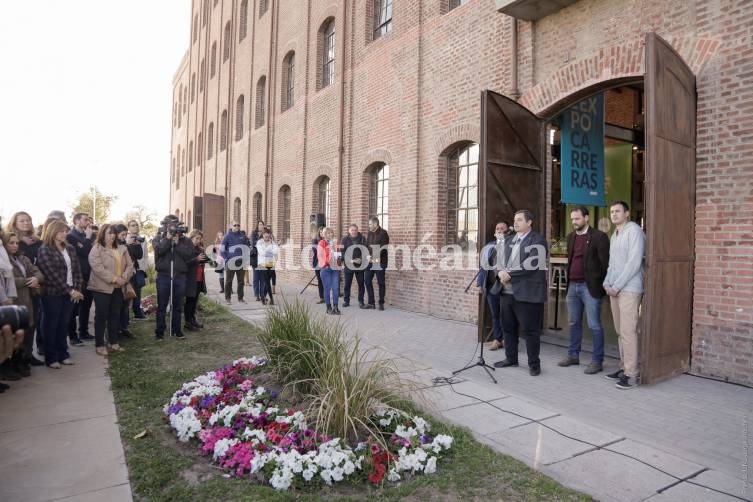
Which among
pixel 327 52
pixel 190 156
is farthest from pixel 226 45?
pixel 327 52

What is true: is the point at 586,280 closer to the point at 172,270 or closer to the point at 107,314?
the point at 172,270

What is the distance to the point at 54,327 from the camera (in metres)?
6.21

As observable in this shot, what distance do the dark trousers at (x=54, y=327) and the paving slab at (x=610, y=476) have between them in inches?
232

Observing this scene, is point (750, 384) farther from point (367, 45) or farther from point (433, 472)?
point (367, 45)

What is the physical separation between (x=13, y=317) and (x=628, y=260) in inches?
219

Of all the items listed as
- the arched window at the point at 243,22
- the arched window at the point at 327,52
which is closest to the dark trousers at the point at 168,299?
the arched window at the point at 327,52

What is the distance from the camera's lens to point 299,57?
16250 millimetres

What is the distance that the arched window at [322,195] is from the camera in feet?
49.5

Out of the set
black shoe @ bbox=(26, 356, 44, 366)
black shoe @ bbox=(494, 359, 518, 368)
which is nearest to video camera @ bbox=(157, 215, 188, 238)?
black shoe @ bbox=(26, 356, 44, 366)

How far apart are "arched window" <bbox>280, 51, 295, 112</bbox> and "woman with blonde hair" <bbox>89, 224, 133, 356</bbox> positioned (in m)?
11.6

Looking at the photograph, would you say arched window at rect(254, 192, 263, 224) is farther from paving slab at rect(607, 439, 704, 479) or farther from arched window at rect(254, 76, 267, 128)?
paving slab at rect(607, 439, 704, 479)

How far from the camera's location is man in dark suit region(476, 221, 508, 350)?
6.68 m

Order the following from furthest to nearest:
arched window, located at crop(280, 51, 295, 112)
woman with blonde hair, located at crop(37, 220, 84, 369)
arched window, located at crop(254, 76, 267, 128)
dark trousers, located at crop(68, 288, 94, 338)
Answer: arched window, located at crop(254, 76, 267, 128), arched window, located at crop(280, 51, 295, 112), dark trousers, located at crop(68, 288, 94, 338), woman with blonde hair, located at crop(37, 220, 84, 369)

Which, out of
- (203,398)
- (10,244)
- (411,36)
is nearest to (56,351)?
(10,244)
